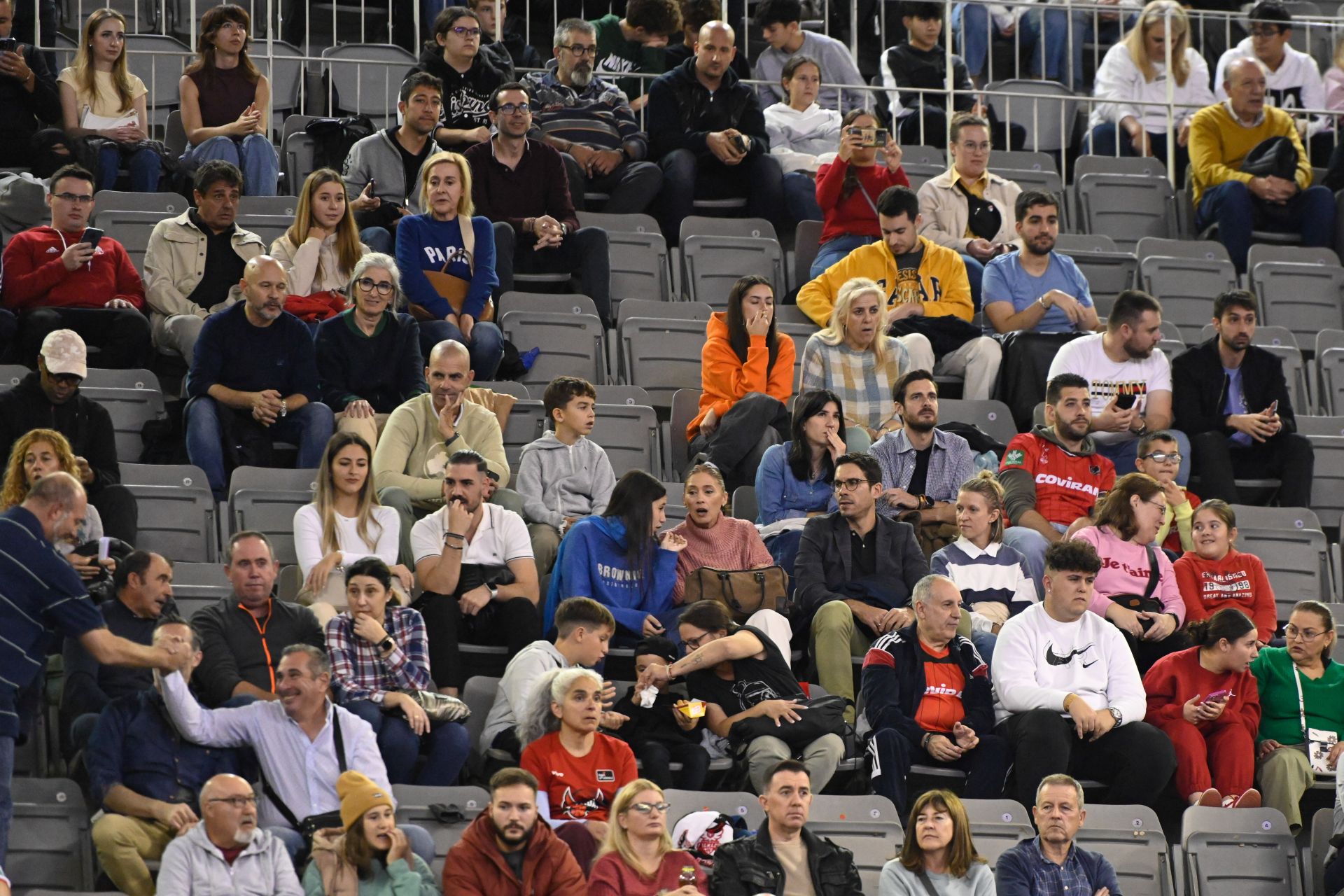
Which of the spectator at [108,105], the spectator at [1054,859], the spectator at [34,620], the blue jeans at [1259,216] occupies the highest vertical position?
the spectator at [108,105]

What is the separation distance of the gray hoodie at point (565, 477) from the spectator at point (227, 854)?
2.05 m

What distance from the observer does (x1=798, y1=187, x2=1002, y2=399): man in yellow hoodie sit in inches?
376

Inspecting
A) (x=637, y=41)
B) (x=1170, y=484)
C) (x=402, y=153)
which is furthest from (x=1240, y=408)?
(x=637, y=41)

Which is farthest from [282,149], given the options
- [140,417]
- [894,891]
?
[894,891]

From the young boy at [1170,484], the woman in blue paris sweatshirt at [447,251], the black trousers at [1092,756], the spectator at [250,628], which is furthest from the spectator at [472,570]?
the young boy at [1170,484]

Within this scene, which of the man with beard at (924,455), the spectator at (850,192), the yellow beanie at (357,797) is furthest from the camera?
the spectator at (850,192)

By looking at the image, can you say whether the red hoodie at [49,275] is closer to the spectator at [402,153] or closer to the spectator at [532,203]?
the spectator at [402,153]

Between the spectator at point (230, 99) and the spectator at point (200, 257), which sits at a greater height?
the spectator at point (230, 99)

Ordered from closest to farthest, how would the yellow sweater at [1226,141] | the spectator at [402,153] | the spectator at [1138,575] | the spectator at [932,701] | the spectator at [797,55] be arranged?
the spectator at [932,701]
the spectator at [1138,575]
the spectator at [402,153]
the yellow sweater at [1226,141]
the spectator at [797,55]

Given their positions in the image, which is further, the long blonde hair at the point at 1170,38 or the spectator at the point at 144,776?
the long blonde hair at the point at 1170,38

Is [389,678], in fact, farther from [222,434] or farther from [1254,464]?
[1254,464]

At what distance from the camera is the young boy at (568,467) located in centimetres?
815

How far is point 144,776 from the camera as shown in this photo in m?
6.55

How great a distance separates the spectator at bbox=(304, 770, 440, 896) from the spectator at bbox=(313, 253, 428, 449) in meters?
2.37
